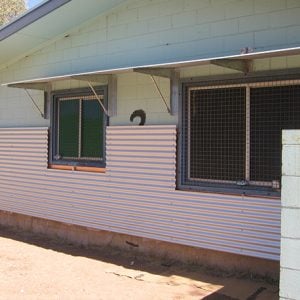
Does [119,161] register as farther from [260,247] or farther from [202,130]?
[260,247]

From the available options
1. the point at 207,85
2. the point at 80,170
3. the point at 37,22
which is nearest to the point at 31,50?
the point at 37,22

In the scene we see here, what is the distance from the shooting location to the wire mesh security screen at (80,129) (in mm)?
7902

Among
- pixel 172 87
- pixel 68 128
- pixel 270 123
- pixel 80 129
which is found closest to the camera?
pixel 270 123

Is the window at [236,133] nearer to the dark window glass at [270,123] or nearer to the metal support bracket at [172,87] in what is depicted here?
the dark window glass at [270,123]

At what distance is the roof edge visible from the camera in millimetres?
7324

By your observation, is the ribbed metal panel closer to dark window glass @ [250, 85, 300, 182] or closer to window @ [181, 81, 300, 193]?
window @ [181, 81, 300, 193]

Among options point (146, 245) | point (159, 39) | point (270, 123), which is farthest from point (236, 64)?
point (146, 245)

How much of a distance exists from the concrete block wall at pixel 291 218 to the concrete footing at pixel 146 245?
8.22 ft

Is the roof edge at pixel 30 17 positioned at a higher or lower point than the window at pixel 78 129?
higher

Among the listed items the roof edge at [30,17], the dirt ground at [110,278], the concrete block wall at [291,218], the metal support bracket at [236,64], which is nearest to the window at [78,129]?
the roof edge at [30,17]

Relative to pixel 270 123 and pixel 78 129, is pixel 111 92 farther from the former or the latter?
pixel 270 123

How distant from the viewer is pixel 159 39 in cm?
693

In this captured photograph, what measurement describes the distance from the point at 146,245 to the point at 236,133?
7.32ft

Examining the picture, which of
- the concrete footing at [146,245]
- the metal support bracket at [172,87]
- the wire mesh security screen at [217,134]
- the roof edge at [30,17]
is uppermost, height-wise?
the roof edge at [30,17]
